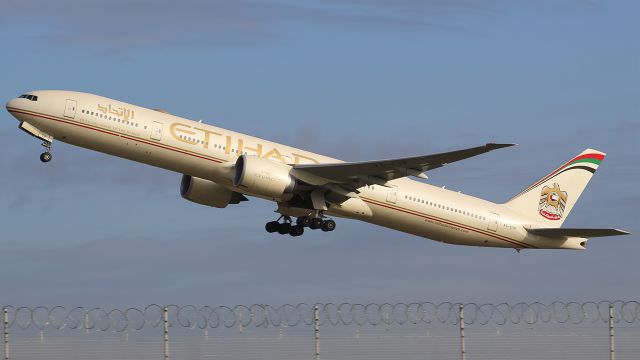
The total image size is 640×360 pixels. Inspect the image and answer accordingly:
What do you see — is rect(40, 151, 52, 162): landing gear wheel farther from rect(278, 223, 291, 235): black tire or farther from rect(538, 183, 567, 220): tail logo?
rect(538, 183, 567, 220): tail logo

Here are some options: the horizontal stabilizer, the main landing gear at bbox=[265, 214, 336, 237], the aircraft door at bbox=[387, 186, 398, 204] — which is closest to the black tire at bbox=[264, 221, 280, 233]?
the main landing gear at bbox=[265, 214, 336, 237]

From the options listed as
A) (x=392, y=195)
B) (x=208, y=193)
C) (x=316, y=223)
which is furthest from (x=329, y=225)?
(x=208, y=193)

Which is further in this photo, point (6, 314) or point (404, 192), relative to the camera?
point (404, 192)

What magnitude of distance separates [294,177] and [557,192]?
52.0ft

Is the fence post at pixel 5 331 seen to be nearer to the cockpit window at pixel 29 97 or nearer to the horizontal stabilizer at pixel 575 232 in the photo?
the cockpit window at pixel 29 97

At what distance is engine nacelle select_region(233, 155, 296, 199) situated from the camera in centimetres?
4150

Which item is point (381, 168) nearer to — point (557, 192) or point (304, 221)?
point (304, 221)

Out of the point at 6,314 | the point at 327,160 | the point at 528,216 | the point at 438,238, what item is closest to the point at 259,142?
the point at 327,160

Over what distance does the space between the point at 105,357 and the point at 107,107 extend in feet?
55.3

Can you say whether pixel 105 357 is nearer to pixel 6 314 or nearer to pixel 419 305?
pixel 6 314

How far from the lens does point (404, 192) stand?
4550cm

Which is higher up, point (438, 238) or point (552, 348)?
point (438, 238)

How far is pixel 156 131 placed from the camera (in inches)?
1620

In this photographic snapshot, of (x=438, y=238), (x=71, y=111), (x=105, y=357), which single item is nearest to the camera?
(x=105, y=357)
